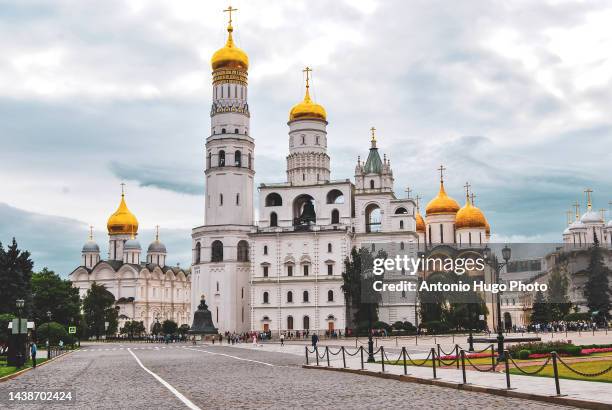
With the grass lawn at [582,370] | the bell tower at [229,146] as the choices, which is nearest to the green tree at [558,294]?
the bell tower at [229,146]

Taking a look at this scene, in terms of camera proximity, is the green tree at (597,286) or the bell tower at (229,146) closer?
the bell tower at (229,146)

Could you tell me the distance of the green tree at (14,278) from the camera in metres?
53.2

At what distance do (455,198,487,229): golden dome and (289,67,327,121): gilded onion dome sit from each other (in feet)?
86.1

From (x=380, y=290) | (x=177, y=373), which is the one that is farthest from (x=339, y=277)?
(x=177, y=373)

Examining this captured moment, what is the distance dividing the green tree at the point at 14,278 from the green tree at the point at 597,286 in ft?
191

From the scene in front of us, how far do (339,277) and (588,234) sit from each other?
55.0m

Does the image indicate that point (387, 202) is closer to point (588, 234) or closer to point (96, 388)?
point (588, 234)

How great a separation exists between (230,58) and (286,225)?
18693 millimetres

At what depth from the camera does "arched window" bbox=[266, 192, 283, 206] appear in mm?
79500

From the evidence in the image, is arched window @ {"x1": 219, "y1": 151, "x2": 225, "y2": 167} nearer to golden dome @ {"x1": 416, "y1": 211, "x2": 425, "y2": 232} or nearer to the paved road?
golden dome @ {"x1": 416, "y1": 211, "x2": 425, "y2": 232}

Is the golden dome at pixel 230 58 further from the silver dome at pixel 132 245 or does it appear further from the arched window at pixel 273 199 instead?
the silver dome at pixel 132 245

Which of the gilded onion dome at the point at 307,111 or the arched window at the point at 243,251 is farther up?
the gilded onion dome at the point at 307,111

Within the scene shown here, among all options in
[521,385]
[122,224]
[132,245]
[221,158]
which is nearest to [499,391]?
[521,385]

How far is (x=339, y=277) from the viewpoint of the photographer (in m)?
73.7
